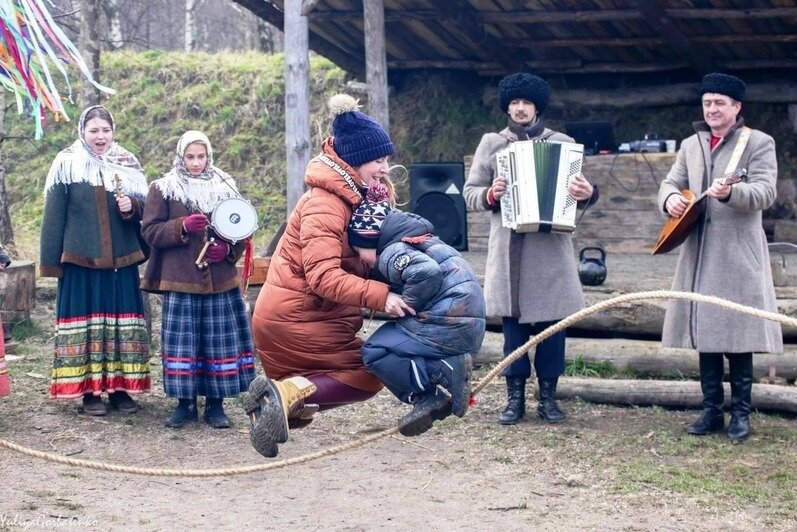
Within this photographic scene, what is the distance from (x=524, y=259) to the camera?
5977 mm

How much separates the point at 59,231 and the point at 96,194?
295 mm

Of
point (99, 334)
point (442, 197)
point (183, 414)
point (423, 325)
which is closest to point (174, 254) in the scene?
point (99, 334)

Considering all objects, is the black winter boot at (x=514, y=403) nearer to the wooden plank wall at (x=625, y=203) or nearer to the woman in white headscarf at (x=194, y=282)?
the woman in white headscarf at (x=194, y=282)

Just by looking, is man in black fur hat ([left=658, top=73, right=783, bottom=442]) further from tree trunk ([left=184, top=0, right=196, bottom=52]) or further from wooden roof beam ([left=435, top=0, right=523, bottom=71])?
tree trunk ([left=184, top=0, right=196, bottom=52])

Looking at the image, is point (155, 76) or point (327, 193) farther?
point (155, 76)

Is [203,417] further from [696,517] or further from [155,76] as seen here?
[155,76]

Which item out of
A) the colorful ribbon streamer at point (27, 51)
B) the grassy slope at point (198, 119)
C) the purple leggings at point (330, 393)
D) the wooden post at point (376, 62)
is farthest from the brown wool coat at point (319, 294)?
the grassy slope at point (198, 119)

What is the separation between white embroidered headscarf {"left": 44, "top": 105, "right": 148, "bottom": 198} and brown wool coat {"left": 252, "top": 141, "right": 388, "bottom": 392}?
250 centimetres

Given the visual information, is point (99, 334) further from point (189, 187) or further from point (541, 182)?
point (541, 182)

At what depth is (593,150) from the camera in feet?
33.8

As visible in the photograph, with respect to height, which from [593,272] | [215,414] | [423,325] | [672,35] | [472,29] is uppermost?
[472,29]

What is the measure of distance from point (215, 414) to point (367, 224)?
280 centimetres

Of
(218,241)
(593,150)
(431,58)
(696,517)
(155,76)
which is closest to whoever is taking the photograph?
(696,517)

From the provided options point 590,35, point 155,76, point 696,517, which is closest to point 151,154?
point 155,76
